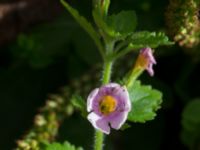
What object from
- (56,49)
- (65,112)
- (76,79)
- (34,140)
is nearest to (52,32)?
(56,49)

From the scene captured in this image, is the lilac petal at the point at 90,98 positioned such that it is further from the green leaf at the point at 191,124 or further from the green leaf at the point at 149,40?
the green leaf at the point at 191,124

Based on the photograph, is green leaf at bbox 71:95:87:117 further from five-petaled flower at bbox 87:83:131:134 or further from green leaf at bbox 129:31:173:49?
green leaf at bbox 129:31:173:49

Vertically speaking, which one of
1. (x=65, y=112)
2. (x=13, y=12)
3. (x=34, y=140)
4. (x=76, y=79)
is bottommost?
(x=34, y=140)

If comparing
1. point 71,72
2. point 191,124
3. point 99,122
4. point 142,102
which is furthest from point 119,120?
point 71,72

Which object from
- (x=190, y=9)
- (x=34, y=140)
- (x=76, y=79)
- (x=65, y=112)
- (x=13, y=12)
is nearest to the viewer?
(x=190, y=9)

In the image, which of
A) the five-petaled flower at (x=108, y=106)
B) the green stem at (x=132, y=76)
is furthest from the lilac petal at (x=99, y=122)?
the green stem at (x=132, y=76)

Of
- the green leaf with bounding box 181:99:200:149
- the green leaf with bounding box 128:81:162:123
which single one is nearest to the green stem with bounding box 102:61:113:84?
the green leaf with bounding box 128:81:162:123

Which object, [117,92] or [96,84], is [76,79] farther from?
[117,92]
